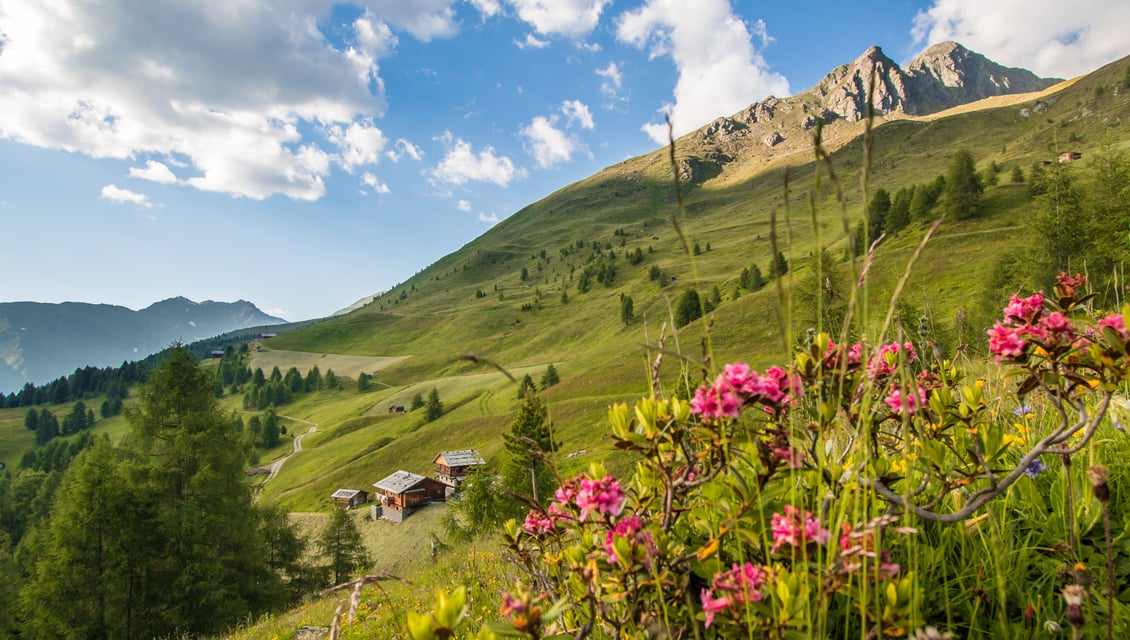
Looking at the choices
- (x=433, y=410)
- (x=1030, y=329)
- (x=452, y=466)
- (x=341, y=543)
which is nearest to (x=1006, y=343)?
(x=1030, y=329)

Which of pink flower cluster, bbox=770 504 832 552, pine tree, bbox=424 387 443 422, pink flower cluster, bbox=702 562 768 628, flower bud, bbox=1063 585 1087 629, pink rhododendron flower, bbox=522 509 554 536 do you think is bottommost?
pine tree, bbox=424 387 443 422

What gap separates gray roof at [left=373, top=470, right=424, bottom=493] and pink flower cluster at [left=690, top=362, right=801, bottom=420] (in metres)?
72.2

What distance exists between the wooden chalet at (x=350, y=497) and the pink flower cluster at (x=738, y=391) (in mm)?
84105

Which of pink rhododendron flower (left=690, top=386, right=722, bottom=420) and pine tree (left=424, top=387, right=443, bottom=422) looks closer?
pink rhododendron flower (left=690, top=386, right=722, bottom=420)

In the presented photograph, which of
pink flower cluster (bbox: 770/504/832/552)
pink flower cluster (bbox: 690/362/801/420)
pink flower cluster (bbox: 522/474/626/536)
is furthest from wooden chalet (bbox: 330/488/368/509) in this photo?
pink flower cluster (bbox: 770/504/832/552)

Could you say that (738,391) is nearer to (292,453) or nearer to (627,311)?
(292,453)

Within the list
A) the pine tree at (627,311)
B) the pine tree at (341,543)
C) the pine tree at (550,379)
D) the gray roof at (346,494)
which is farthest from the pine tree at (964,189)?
the gray roof at (346,494)

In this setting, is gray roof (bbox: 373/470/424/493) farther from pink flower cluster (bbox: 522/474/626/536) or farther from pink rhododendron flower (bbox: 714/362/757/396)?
pink rhododendron flower (bbox: 714/362/757/396)

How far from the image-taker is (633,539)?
193 cm

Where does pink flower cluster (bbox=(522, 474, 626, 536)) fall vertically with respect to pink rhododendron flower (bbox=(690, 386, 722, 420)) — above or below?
below

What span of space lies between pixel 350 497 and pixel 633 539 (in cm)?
8546

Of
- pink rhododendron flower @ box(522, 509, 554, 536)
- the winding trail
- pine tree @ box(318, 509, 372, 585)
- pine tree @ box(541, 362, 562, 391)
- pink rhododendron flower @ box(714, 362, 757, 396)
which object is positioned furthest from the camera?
the winding trail

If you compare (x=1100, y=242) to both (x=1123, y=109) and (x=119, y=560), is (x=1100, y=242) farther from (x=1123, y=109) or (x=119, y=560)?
(x=1123, y=109)

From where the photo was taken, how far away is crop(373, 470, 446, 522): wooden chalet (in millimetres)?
67312
